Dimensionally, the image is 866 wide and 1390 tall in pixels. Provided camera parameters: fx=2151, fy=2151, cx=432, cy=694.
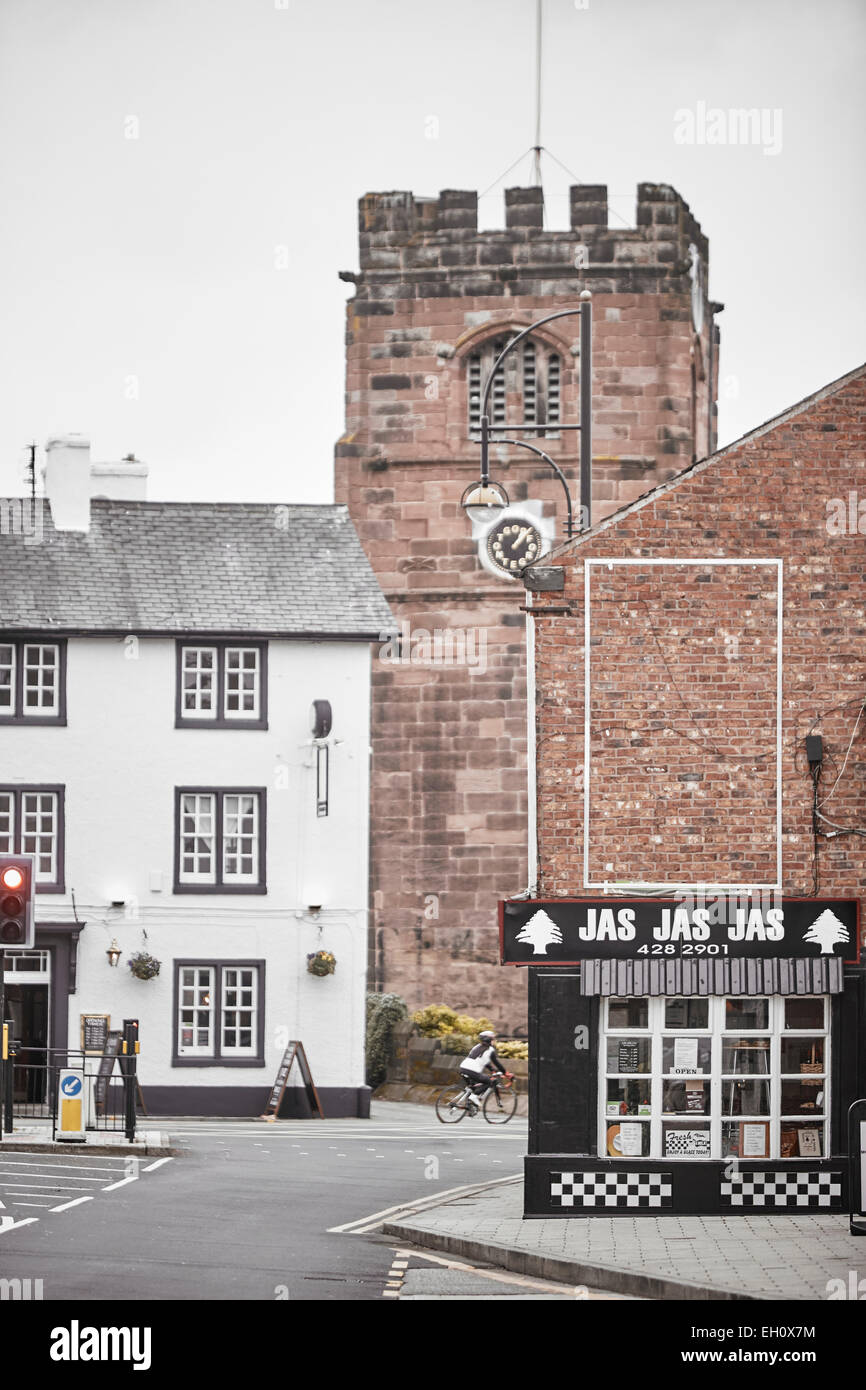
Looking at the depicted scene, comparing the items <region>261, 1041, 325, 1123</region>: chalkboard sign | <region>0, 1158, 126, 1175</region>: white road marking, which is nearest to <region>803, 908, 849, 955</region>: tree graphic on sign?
<region>0, 1158, 126, 1175</region>: white road marking

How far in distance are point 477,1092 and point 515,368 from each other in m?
14.5

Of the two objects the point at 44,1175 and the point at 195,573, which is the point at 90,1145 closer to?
the point at 44,1175

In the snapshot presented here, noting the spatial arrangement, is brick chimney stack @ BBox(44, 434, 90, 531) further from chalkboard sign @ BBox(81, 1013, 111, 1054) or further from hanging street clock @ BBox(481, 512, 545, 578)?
hanging street clock @ BBox(481, 512, 545, 578)

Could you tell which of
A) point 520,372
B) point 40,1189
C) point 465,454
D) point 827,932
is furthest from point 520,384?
point 827,932

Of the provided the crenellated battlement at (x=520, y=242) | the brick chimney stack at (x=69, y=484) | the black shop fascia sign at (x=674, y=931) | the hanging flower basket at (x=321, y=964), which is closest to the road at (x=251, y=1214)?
the hanging flower basket at (x=321, y=964)

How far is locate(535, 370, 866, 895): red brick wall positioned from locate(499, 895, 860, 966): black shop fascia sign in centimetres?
47

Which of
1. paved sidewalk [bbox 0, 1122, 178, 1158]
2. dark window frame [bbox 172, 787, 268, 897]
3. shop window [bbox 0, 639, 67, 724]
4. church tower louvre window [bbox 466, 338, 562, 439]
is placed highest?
church tower louvre window [bbox 466, 338, 562, 439]

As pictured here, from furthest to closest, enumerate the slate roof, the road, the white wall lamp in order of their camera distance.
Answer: the slate roof < the white wall lamp < the road

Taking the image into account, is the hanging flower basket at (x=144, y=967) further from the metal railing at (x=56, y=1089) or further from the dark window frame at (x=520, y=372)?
the dark window frame at (x=520, y=372)

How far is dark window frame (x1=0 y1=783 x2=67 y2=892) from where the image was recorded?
1380 inches

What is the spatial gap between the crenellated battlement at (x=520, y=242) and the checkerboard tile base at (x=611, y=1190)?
24114mm
